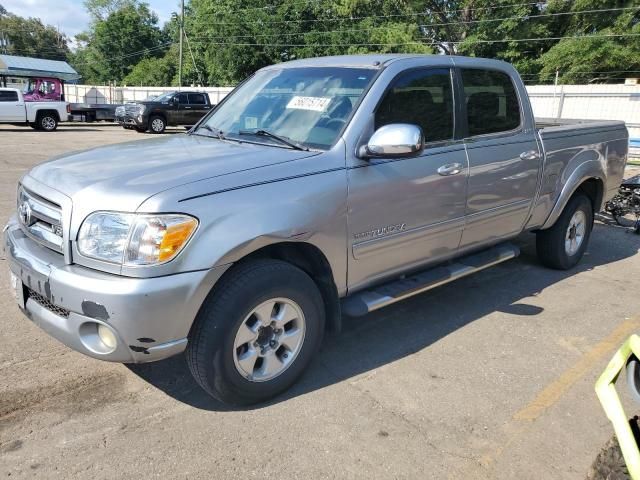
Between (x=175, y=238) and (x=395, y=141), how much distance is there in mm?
1376

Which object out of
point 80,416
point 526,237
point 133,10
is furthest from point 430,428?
point 133,10

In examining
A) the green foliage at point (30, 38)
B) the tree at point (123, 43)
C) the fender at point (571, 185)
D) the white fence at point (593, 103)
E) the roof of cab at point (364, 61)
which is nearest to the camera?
the roof of cab at point (364, 61)

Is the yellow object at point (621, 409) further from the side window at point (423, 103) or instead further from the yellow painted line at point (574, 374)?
the side window at point (423, 103)

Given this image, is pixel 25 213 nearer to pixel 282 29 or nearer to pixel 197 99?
pixel 197 99

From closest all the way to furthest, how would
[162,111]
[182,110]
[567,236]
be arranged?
[567,236], [162,111], [182,110]

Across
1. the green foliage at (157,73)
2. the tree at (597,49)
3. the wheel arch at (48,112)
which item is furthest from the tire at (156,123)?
the green foliage at (157,73)

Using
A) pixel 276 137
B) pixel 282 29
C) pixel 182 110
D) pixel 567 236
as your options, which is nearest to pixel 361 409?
pixel 276 137

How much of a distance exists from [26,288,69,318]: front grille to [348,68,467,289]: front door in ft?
5.27

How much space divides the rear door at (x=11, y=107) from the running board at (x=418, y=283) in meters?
21.2

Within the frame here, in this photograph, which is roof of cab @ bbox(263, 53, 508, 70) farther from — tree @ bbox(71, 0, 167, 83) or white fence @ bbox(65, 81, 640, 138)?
tree @ bbox(71, 0, 167, 83)

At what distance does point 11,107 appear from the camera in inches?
816

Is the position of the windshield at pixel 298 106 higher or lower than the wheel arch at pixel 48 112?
higher

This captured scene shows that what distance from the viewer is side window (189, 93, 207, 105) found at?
23.5 metres

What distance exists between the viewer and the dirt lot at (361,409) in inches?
106
